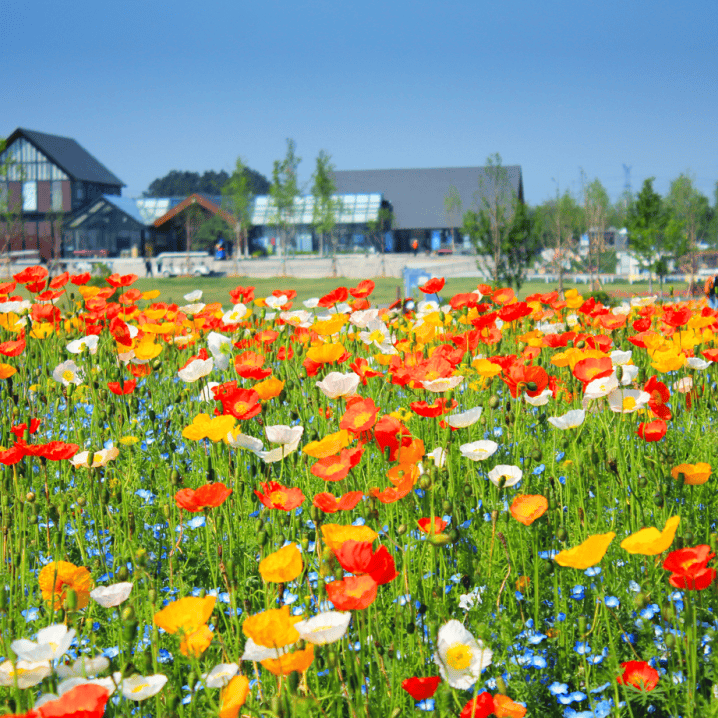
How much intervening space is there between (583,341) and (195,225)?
144ft

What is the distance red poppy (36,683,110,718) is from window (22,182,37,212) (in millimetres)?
54726

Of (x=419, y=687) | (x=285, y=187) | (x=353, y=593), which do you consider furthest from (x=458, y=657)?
(x=285, y=187)

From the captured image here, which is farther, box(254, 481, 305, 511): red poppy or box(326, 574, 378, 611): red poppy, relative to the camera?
box(254, 481, 305, 511): red poppy

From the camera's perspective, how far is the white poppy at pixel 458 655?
1.20 m

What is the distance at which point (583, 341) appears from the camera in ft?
9.66

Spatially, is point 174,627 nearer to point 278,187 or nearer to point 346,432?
point 346,432

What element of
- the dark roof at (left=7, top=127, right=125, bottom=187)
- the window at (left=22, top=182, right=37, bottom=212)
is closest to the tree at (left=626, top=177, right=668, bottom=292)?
the dark roof at (left=7, top=127, right=125, bottom=187)

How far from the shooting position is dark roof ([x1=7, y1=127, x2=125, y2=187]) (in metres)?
50.0

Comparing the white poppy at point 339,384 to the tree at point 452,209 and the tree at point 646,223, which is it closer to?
the tree at point 646,223

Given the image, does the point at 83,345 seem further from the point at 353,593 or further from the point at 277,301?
the point at 353,593

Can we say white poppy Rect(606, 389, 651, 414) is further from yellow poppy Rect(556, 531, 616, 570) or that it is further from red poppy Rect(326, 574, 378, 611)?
red poppy Rect(326, 574, 378, 611)

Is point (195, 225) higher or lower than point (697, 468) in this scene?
higher

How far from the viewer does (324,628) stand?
1.05 m

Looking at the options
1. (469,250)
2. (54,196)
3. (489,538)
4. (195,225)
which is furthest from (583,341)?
(54,196)
